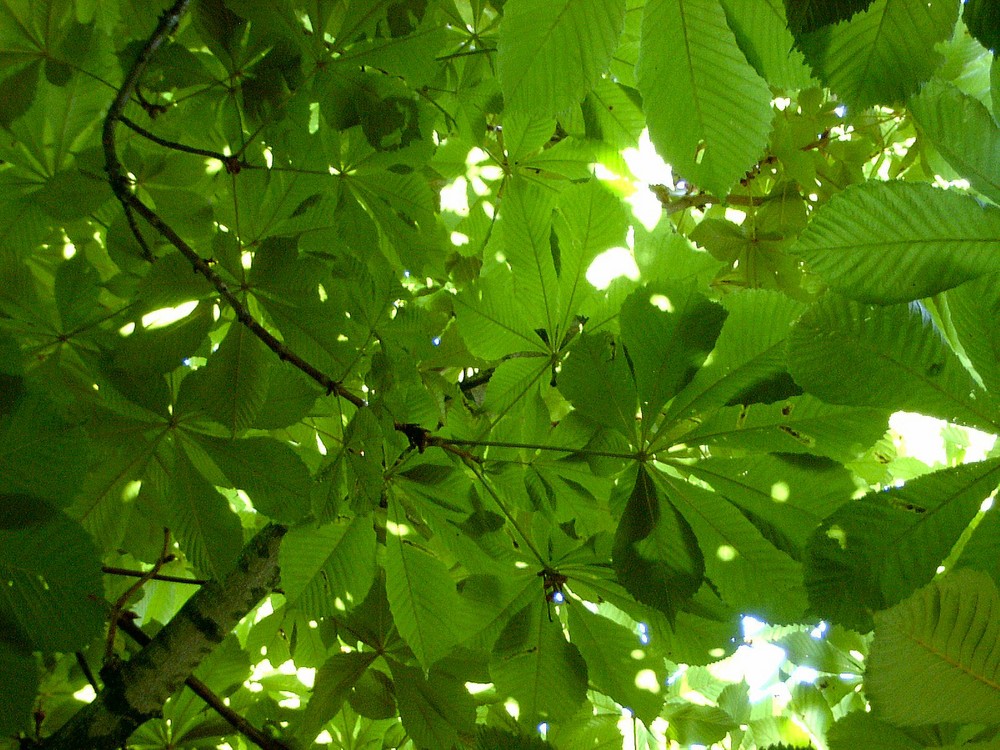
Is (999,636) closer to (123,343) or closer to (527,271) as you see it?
(527,271)

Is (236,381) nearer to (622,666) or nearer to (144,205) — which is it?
(144,205)

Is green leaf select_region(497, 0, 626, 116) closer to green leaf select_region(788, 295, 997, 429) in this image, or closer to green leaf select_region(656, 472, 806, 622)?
green leaf select_region(788, 295, 997, 429)

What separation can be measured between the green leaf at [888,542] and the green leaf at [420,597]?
0.57 m

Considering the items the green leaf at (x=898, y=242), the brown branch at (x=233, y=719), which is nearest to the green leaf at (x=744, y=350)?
the green leaf at (x=898, y=242)

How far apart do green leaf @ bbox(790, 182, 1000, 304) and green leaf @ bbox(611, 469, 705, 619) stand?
1.22 feet

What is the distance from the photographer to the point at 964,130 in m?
0.62

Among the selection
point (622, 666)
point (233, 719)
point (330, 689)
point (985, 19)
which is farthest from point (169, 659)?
point (985, 19)

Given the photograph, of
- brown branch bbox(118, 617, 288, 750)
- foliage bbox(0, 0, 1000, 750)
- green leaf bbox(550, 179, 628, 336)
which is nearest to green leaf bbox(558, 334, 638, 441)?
foliage bbox(0, 0, 1000, 750)

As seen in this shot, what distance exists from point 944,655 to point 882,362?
0.85 feet

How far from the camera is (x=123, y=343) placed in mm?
945

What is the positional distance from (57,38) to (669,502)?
1.17 meters

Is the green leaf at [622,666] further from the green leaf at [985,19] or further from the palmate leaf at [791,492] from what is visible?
the green leaf at [985,19]

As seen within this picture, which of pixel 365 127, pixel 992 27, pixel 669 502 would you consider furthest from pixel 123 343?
pixel 992 27

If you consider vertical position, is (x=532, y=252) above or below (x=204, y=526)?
above
